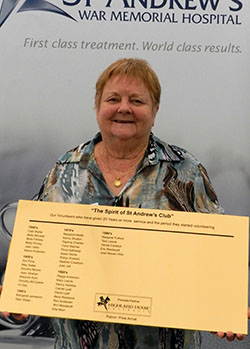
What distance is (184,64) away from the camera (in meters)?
1.64

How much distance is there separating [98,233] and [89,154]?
1.30ft

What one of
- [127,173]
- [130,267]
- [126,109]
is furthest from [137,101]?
[130,267]

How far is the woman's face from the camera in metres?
1.45

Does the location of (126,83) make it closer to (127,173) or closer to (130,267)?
(127,173)

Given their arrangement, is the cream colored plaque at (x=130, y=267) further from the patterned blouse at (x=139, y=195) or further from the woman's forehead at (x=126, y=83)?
the woman's forehead at (x=126, y=83)

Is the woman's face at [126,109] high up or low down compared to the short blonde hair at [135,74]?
down

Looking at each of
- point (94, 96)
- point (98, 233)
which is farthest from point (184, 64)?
point (98, 233)

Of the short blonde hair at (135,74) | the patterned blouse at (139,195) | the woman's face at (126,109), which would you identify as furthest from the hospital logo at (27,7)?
the patterned blouse at (139,195)

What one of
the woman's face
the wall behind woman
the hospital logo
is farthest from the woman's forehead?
the hospital logo

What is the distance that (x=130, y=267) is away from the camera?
1.22 metres

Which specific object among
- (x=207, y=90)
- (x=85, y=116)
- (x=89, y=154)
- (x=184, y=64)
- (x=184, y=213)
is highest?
(x=184, y=64)

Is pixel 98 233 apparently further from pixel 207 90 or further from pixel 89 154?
pixel 207 90

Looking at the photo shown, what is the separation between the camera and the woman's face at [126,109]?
145cm

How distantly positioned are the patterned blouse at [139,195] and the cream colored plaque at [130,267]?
0.13 meters
